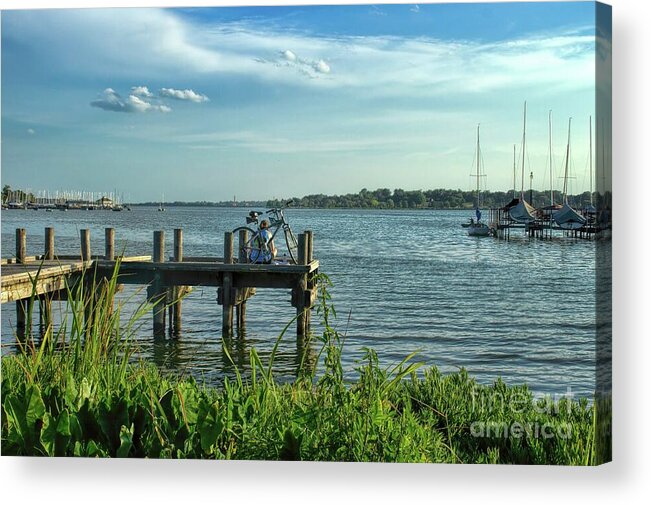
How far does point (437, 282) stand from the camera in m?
6.45

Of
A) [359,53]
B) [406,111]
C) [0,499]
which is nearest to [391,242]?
[406,111]

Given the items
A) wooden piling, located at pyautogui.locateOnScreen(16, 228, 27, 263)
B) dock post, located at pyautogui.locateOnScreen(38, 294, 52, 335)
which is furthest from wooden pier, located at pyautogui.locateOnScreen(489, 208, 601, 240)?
wooden piling, located at pyautogui.locateOnScreen(16, 228, 27, 263)

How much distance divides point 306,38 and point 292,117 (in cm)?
64

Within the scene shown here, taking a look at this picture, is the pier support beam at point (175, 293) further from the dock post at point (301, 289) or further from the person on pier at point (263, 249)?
the dock post at point (301, 289)

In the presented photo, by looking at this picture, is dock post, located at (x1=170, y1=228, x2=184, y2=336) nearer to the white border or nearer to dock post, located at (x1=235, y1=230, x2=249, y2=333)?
dock post, located at (x1=235, y1=230, x2=249, y2=333)

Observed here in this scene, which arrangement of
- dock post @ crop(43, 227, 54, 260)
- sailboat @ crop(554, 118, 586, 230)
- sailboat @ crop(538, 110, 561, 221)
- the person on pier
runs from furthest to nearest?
the person on pier, dock post @ crop(43, 227, 54, 260), sailboat @ crop(538, 110, 561, 221), sailboat @ crop(554, 118, 586, 230)

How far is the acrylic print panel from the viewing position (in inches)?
189

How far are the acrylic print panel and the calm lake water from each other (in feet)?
0.08

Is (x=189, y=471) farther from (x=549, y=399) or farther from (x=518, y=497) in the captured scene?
(x=549, y=399)

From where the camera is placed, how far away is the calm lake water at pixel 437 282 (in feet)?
19.5

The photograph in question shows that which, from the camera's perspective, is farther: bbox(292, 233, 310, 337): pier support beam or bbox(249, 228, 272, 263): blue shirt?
bbox(249, 228, 272, 263): blue shirt

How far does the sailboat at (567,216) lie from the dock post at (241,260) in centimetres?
392

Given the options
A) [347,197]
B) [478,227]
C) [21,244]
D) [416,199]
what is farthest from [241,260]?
[416,199]

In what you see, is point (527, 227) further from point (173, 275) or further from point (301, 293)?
point (173, 275)
